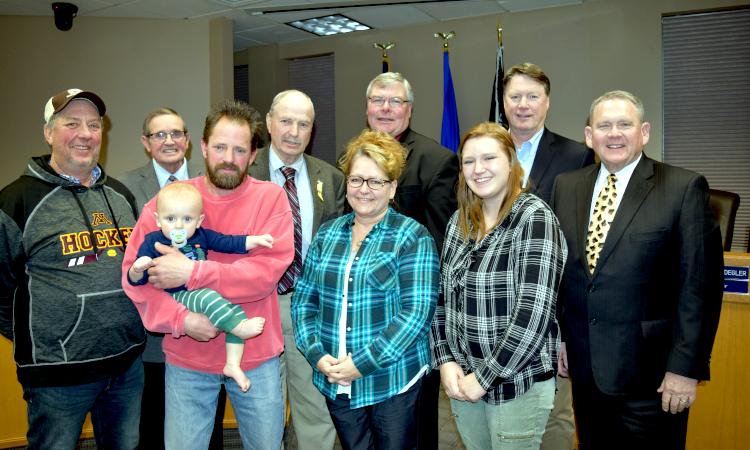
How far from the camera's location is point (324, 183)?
253 cm

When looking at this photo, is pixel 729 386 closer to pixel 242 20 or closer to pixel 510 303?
pixel 510 303

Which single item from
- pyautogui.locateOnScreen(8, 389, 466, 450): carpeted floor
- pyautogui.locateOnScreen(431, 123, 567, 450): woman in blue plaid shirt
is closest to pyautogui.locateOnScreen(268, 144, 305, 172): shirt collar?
pyautogui.locateOnScreen(431, 123, 567, 450): woman in blue plaid shirt

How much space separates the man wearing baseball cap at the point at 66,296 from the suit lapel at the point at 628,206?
193 cm

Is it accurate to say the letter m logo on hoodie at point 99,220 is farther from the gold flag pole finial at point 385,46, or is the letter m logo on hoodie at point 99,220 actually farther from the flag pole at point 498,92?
the gold flag pole finial at point 385,46

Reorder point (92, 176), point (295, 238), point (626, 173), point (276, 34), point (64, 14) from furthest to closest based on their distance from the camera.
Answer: point (276, 34), point (64, 14), point (295, 238), point (92, 176), point (626, 173)

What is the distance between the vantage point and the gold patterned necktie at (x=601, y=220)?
77.4 inches

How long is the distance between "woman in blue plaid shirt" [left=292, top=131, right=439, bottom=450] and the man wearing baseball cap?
2.53 feet

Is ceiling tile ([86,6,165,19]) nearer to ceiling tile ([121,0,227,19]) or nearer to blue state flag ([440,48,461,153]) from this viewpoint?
ceiling tile ([121,0,227,19])

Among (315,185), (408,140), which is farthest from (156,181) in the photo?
(408,140)

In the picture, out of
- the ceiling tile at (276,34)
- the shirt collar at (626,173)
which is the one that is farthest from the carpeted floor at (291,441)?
the ceiling tile at (276,34)

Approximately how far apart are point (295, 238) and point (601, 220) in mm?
1338

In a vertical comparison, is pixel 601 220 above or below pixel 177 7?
below

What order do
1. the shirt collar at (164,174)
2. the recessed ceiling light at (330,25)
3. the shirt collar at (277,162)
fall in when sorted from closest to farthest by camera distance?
1. the shirt collar at (277,162)
2. the shirt collar at (164,174)
3. the recessed ceiling light at (330,25)

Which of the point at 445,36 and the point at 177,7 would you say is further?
the point at 445,36
